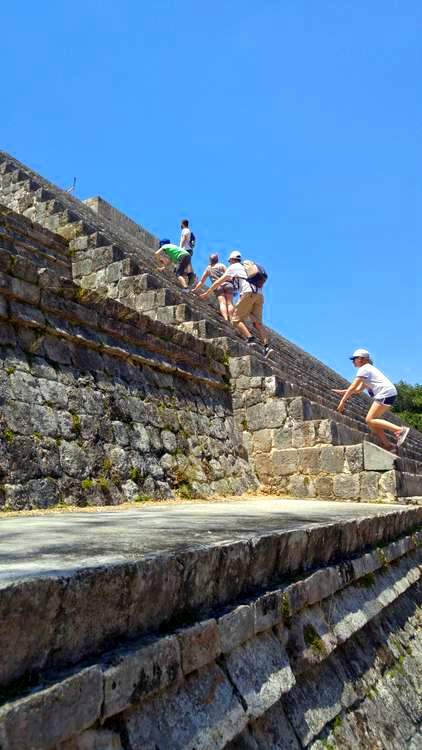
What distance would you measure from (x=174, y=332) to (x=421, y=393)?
103ft

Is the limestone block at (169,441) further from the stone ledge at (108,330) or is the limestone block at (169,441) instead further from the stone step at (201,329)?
the stone step at (201,329)

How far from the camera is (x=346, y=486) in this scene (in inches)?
262

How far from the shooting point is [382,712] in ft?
8.40

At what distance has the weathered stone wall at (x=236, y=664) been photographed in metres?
1.27

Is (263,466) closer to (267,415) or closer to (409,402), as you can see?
(267,415)

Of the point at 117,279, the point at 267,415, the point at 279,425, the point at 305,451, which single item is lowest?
the point at 305,451

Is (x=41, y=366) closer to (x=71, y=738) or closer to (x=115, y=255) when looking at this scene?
(x=71, y=738)

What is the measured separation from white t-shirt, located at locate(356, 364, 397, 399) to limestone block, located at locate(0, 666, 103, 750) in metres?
7.11

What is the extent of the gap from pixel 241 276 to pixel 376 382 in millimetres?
3283

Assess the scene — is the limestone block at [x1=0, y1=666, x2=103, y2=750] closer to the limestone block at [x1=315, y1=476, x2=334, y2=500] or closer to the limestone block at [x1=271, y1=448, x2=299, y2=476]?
the limestone block at [x1=315, y1=476, x2=334, y2=500]

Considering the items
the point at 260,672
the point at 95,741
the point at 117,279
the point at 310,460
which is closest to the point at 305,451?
the point at 310,460

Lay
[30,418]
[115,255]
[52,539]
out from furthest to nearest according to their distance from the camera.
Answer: [115,255] < [30,418] < [52,539]

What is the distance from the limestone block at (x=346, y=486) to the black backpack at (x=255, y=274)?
4.32m

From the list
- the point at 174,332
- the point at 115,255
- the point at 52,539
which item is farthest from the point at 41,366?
the point at 115,255
